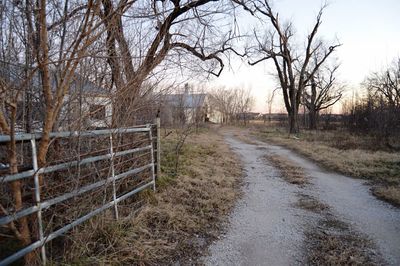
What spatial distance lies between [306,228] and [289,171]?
4.04 m

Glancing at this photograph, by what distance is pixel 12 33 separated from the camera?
8.48ft

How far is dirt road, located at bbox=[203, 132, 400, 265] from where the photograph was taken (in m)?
3.00

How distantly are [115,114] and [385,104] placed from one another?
61.0 feet

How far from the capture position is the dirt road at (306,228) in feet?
9.84

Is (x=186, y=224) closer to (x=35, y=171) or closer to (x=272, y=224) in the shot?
(x=272, y=224)

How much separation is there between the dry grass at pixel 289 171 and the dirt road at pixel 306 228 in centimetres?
45

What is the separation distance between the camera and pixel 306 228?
3.75 metres

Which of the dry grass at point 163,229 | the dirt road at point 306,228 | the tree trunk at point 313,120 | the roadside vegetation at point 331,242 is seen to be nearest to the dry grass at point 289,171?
the dirt road at point 306,228

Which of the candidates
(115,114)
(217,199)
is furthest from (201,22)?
(217,199)

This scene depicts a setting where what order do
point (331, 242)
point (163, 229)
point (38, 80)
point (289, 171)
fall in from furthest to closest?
point (289, 171) → point (163, 229) → point (331, 242) → point (38, 80)

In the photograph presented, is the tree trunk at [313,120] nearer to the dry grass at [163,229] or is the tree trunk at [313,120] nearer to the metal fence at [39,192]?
the dry grass at [163,229]

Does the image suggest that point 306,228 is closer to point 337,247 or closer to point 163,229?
point 337,247

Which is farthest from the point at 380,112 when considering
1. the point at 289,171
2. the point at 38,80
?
the point at 38,80

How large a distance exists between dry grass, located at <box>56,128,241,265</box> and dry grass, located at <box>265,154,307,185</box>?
182 cm
